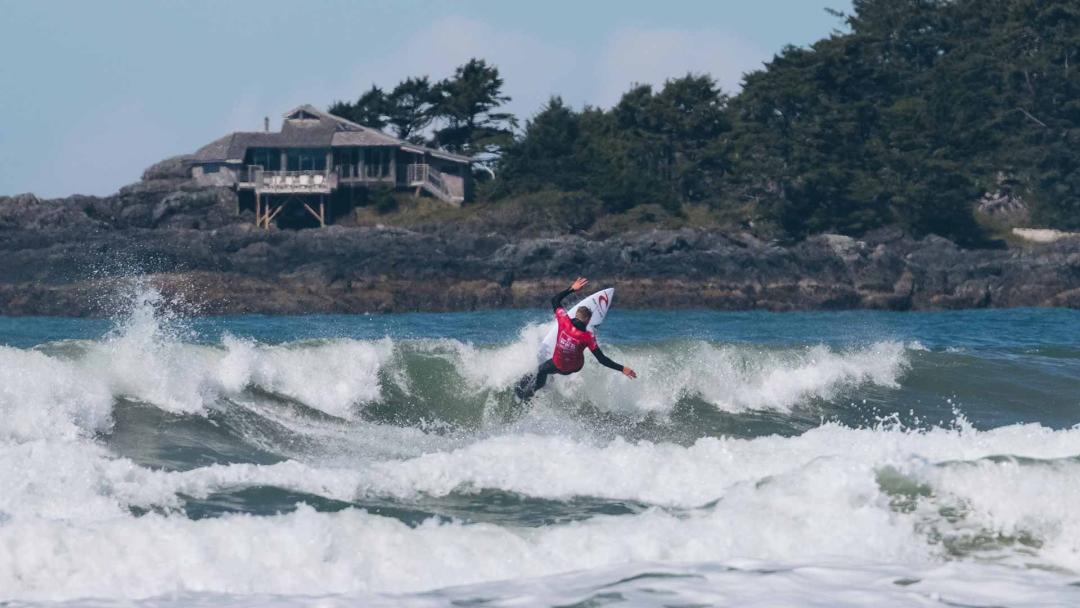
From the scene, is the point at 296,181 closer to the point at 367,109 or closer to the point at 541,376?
the point at 367,109

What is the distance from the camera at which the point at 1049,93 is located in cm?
5834

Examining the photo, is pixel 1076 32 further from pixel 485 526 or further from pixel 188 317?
pixel 485 526

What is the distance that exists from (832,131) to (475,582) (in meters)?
46.6

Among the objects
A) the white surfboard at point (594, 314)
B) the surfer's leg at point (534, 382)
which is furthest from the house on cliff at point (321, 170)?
the surfer's leg at point (534, 382)

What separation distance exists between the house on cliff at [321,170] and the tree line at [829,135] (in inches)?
107

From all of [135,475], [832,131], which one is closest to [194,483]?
[135,475]

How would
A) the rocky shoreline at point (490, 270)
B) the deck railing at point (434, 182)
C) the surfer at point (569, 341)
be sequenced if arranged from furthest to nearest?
the deck railing at point (434, 182)
the rocky shoreline at point (490, 270)
the surfer at point (569, 341)

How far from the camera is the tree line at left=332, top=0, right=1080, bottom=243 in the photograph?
5259 centimetres

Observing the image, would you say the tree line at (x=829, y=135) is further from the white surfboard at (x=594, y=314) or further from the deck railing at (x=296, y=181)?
the white surfboard at (x=594, y=314)

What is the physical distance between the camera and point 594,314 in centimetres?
1648

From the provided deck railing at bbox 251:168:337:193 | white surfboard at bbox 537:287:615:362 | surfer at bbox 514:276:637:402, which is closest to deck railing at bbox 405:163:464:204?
deck railing at bbox 251:168:337:193

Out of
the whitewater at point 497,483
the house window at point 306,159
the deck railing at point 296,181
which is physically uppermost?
the house window at point 306,159

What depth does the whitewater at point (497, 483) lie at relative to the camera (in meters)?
8.62

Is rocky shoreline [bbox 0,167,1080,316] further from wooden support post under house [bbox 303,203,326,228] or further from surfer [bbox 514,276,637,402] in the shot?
surfer [bbox 514,276,637,402]
